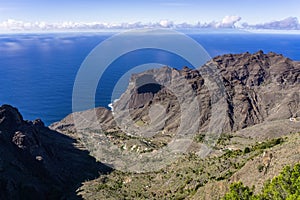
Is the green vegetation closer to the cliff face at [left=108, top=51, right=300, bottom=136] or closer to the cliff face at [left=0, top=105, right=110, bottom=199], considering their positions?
the cliff face at [left=0, top=105, right=110, bottom=199]

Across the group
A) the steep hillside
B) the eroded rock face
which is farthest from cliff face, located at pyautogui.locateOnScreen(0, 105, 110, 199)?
the eroded rock face

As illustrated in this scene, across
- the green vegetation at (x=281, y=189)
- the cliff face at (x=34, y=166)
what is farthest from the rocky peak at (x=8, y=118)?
the green vegetation at (x=281, y=189)

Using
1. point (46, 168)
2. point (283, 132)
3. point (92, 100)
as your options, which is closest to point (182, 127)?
point (283, 132)

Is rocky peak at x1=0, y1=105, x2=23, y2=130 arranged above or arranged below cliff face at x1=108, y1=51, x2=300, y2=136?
above

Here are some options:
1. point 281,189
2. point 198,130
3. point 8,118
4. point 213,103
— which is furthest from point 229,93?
point 281,189

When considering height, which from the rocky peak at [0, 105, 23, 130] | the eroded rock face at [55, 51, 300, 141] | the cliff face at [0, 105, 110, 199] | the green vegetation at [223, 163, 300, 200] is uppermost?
the green vegetation at [223, 163, 300, 200]

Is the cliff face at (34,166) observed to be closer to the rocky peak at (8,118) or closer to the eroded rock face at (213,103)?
the rocky peak at (8,118)

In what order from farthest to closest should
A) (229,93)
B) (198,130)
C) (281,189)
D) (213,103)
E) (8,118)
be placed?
1. (229,93)
2. (213,103)
3. (198,130)
4. (8,118)
5. (281,189)

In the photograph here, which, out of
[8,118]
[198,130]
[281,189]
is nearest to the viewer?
[281,189]

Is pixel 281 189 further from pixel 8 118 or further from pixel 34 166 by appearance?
pixel 8 118
